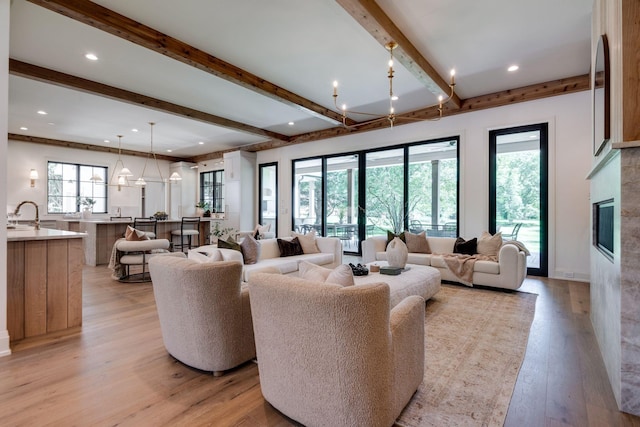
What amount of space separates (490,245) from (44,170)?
1066 cm

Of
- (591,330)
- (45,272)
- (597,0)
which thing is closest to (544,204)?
(591,330)

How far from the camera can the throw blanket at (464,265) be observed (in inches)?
180

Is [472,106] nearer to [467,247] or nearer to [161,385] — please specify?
[467,247]

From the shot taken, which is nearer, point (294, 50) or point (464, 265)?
point (294, 50)

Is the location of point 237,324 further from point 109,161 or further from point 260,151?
point 109,161

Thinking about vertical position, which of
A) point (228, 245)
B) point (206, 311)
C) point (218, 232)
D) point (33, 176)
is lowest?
point (206, 311)

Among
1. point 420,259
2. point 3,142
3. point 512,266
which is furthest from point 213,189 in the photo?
point 512,266

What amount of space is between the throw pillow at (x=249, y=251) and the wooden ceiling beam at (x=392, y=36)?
2871 millimetres

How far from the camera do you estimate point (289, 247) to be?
5.17m

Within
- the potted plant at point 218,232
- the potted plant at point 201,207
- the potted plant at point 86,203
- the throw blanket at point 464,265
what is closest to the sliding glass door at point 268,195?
the potted plant at point 218,232

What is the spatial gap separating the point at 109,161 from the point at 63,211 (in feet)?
6.22

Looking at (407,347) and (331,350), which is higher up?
(331,350)

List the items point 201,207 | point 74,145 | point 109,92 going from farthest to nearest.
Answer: point 201,207
point 74,145
point 109,92

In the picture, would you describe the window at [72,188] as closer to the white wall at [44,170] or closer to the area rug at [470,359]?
the white wall at [44,170]
